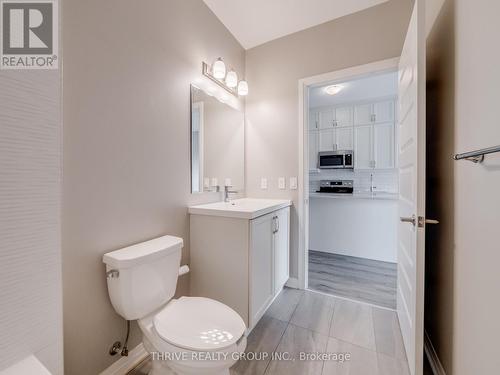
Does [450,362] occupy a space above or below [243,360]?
above

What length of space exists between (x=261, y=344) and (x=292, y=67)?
2414 mm

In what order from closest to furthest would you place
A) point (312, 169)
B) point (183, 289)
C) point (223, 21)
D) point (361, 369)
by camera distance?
1. point (361, 369)
2. point (183, 289)
3. point (223, 21)
4. point (312, 169)

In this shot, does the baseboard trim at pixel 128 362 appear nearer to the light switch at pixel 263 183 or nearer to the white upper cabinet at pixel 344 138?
the light switch at pixel 263 183

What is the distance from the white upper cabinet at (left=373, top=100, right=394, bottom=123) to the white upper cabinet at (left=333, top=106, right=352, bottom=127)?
13.1 inches

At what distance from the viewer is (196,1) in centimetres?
175

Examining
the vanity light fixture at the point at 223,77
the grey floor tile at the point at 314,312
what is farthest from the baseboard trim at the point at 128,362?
the vanity light fixture at the point at 223,77

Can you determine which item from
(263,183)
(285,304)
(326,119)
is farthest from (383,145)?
(285,304)

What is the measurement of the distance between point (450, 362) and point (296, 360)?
79 centimetres

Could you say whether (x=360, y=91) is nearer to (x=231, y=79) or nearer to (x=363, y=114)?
(x=363, y=114)

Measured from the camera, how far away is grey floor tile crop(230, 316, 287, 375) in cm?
130

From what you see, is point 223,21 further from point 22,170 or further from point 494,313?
point 494,313

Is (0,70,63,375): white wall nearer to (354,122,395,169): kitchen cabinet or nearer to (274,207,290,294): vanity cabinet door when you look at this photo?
(274,207,290,294): vanity cabinet door

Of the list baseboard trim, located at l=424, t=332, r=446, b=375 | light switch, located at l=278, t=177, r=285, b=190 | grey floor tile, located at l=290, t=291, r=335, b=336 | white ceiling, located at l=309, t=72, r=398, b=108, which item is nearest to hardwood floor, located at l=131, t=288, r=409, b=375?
grey floor tile, located at l=290, t=291, r=335, b=336

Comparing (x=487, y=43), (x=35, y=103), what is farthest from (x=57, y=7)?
(x=487, y=43)
